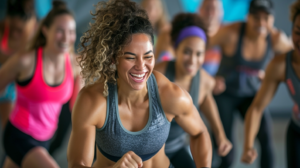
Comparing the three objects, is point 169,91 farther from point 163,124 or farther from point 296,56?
point 296,56

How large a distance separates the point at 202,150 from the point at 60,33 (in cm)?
137

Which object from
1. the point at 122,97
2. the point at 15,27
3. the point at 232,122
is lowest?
the point at 232,122

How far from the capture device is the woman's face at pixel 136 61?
1.39m

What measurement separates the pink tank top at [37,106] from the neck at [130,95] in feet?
3.26

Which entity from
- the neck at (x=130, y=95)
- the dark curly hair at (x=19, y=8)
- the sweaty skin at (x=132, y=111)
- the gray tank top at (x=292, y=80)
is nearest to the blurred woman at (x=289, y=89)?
the gray tank top at (x=292, y=80)

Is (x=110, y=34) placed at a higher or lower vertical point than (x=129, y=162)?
higher

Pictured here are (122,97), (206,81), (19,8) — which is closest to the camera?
(122,97)

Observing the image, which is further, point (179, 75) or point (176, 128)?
point (179, 75)

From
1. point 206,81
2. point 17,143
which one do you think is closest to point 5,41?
point 17,143

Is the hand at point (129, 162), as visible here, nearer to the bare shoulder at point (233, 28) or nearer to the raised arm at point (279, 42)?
the bare shoulder at point (233, 28)

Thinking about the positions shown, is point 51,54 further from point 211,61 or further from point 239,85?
point 211,61

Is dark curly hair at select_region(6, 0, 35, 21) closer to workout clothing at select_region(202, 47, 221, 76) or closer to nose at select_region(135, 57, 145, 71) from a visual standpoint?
workout clothing at select_region(202, 47, 221, 76)

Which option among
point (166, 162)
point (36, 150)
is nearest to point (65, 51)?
point (36, 150)

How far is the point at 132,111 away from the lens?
1.50 m
